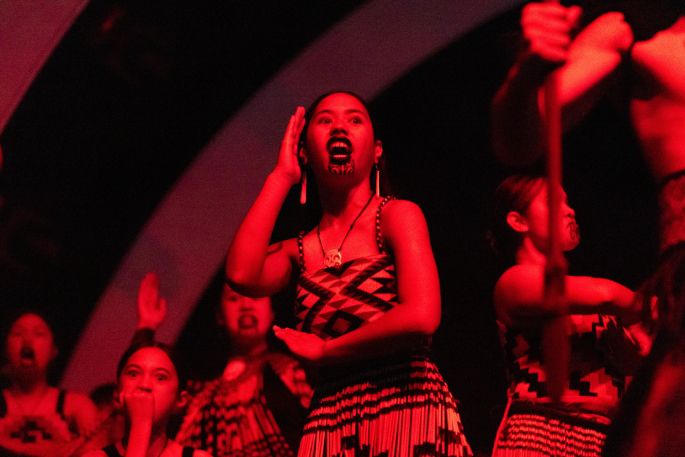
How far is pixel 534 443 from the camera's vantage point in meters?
2.72

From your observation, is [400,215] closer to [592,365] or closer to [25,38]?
[592,365]

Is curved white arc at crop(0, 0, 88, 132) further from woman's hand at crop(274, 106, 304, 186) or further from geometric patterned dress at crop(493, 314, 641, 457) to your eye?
geometric patterned dress at crop(493, 314, 641, 457)

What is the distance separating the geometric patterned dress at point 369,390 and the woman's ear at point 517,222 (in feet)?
2.05

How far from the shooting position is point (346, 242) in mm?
2551

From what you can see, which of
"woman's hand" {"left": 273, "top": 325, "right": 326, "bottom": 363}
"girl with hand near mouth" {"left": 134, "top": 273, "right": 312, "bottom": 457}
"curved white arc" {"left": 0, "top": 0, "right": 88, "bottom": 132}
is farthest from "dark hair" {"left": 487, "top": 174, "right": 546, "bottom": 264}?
"curved white arc" {"left": 0, "top": 0, "right": 88, "bottom": 132}

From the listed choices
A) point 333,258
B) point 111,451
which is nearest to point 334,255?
point 333,258

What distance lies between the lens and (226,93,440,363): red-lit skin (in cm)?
229

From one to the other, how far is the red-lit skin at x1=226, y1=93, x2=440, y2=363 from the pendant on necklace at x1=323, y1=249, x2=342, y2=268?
0.08 feet

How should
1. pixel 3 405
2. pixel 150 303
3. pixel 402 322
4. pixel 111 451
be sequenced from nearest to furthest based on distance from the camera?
pixel 402 322 → pixel 111 451 → pixel 150 303 → pixel 3 405

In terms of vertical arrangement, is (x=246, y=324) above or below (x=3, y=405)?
above

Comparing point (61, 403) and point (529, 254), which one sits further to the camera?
point (61, 403)

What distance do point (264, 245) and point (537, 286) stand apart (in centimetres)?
73

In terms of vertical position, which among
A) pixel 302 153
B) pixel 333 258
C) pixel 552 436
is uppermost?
pixel 302 153

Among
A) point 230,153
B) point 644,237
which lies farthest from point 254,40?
point 644,237
